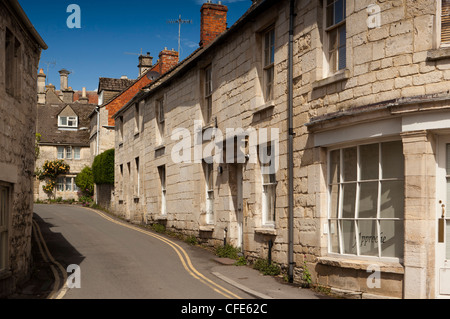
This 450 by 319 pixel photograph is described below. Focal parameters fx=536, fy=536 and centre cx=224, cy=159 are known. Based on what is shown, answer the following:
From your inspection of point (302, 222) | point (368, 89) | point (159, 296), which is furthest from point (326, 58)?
point (159, 296)

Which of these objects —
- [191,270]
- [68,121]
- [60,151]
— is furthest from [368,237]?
[68,121]

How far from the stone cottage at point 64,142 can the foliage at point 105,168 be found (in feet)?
31.7

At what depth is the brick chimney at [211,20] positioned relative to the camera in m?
20.3

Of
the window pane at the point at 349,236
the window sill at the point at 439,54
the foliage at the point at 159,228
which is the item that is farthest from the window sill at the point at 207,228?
the window sill at the point at 439,54

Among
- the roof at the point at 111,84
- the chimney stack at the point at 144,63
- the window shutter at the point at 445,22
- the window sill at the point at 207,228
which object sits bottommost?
the window sill at the point at 207,228

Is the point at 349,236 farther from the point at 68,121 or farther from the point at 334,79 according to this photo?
Result: the point at 68,121

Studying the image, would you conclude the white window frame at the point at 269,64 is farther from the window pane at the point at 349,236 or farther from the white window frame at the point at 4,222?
the white window frame at the point at 4,222

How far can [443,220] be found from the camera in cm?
884

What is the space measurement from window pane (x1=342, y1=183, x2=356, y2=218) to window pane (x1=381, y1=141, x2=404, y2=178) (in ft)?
2.78

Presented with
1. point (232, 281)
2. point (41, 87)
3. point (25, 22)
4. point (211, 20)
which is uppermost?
point (41, 87)

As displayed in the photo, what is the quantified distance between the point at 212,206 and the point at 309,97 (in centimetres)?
706

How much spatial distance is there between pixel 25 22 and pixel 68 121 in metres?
39.9

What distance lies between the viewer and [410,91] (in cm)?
911

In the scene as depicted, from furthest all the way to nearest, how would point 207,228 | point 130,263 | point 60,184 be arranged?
point 60,184 < point 207,228 < point 130,263
